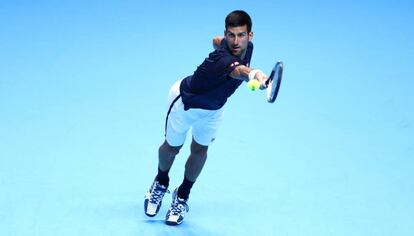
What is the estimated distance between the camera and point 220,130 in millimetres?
5824

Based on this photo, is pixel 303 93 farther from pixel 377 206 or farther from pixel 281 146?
pixel 377 206

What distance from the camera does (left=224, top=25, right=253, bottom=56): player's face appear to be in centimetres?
379

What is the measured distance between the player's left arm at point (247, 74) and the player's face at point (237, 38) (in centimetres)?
35

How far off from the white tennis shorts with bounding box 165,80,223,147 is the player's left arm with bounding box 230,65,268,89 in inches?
27.8

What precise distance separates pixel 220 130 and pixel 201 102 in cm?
181

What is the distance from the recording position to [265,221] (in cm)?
456

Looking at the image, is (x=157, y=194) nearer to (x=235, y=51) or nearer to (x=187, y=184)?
(x=187, y=184)

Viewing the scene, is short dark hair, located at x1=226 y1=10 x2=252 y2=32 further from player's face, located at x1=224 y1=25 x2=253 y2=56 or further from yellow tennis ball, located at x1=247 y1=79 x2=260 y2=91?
yellow tennis ball, located at x1=247 y1=79 x2=260 y2=91

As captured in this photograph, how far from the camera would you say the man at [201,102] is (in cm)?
366

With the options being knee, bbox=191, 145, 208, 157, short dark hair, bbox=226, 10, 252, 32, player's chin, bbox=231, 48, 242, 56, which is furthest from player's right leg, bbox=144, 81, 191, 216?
short dark hair, bbox=226, 10, 252, 32

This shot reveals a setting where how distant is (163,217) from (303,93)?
268 cm

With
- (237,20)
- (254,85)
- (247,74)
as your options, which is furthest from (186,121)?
(254,85)

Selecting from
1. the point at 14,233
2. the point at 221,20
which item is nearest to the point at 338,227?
the point at 14,233

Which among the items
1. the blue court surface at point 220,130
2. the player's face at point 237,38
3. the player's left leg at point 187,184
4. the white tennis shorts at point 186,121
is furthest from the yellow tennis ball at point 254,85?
the blue court surface at point 220,130
